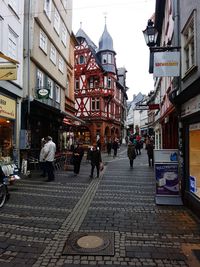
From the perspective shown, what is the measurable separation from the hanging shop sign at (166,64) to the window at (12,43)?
7.70 meters

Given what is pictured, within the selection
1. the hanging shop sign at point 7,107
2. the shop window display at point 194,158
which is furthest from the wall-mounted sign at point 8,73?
the shop window display at point 194,158

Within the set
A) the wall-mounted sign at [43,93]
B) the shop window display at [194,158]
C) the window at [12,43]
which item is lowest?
the shop window display at [194,158]

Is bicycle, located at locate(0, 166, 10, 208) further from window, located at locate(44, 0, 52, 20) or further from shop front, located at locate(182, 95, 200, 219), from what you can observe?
window, located at locate(44, 0, 52, 20)

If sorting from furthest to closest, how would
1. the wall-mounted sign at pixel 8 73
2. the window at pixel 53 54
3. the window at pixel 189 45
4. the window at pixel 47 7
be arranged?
the window at pixel 53 54, the window at pixel 47 7, the wall-mounted sign at pixel 8 73, the window at pixel 189 45

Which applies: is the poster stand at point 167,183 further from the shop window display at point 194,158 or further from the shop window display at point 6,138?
the shop window display at point 6,138

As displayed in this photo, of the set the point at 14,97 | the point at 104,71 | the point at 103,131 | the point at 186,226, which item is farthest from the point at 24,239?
the point at 104,71

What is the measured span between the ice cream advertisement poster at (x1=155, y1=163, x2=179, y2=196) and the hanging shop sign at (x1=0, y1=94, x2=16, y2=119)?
287 inches

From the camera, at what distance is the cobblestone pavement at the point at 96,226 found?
4.26 m

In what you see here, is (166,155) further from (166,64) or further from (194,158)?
(166,64)

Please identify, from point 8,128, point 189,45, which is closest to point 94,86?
point 8,128

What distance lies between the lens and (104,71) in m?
39.8

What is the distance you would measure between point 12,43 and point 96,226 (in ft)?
34.6

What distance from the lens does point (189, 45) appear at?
8352mm

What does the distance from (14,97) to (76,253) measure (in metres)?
10.1
